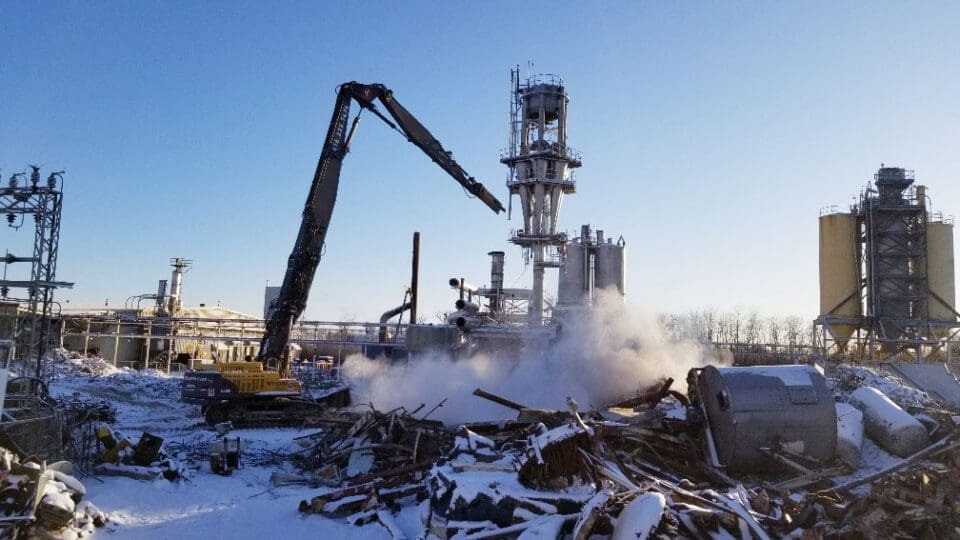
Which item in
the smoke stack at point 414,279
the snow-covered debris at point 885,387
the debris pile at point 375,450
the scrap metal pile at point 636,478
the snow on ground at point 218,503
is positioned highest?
the smoke stack at point 414,279

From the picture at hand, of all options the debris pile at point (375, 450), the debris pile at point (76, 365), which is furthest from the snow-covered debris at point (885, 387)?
the debris pile at point (76, 365)

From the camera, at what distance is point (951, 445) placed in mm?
12109

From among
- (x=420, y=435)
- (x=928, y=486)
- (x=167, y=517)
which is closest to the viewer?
(x=928, y=486)

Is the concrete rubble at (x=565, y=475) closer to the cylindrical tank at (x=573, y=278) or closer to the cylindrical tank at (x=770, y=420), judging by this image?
the cylindrical tank at (x=770, y=420)

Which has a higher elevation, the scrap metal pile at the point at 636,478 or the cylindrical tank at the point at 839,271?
the cylindrical tank at the point at 839,271

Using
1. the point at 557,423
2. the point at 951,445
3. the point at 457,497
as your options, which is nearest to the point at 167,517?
the point at 457,497

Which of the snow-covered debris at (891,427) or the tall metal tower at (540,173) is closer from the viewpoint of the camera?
the snow-covered debris at (891,427)

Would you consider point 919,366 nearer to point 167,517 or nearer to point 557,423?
point 557,423

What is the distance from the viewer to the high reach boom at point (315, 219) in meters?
21.4

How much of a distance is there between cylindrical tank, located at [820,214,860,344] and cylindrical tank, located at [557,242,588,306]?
1489cm

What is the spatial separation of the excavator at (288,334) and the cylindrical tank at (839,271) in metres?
30.7

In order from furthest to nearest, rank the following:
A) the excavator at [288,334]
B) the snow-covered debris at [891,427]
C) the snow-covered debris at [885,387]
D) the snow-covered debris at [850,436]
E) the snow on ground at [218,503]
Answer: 1. the excavator at [288,334]
2. the snow-covered debris at [885,387]
3. the snow-covered debris at [891,427]
4. the snow-covered debris at [850,436]
5. the snow on ground at [218,503]

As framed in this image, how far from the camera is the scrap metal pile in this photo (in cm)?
771

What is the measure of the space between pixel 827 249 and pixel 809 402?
108 ft
